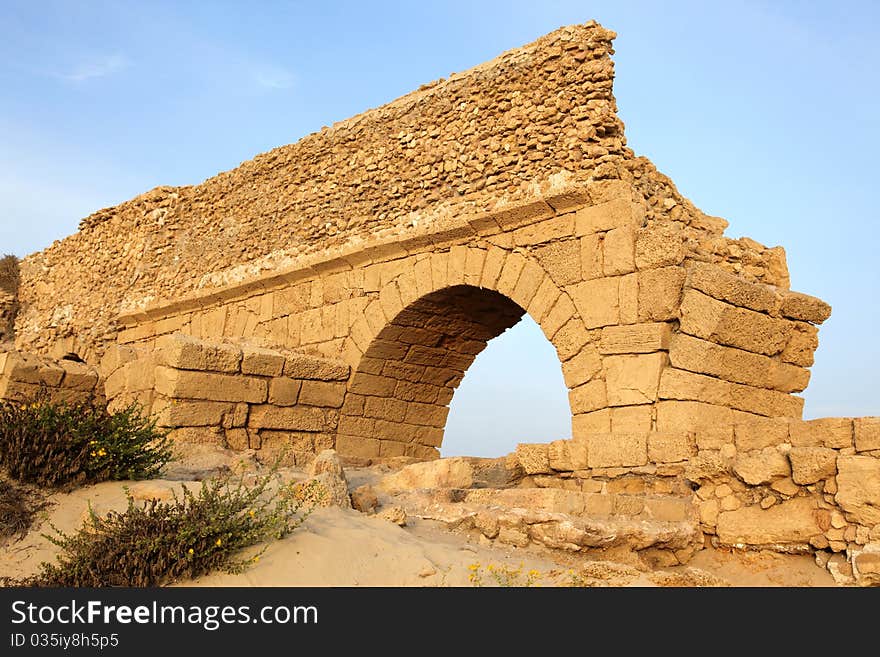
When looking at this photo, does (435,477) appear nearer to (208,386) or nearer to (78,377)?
(208,386)

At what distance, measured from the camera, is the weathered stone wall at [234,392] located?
27.5 feet

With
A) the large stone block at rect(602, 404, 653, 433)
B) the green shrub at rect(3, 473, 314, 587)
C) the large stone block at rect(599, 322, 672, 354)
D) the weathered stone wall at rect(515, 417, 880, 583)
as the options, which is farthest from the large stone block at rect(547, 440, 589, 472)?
the green shrub at rect(3, 473, 314, 587)

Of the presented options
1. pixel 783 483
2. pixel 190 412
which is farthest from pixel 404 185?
pixel 783 483

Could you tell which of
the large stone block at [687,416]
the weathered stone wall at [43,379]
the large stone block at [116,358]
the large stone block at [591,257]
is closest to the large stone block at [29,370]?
the weathered stone wall at [43,379]

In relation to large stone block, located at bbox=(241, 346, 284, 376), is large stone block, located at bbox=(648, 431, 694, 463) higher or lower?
lower

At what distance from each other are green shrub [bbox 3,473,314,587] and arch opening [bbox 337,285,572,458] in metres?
4.72

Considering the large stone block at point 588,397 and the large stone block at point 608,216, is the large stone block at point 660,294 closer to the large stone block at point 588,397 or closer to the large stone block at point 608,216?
the large stone block at point 608,216

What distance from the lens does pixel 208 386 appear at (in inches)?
338

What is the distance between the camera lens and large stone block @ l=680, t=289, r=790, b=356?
6.96 m

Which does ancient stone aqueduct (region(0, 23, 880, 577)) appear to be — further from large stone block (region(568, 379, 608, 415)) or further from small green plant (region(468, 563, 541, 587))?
small green plant (region(468, 563, 541, 587))

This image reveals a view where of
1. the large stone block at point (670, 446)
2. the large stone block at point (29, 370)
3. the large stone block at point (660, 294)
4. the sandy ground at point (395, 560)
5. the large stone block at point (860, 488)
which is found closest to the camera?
the sandy ground at point (395, 560)

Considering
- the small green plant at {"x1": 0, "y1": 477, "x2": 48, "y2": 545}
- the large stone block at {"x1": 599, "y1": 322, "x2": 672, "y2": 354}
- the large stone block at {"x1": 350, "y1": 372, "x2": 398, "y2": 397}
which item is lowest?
the small green plant at {"x1": 0, "y1": 477, "x2": 48, "y2": 545}

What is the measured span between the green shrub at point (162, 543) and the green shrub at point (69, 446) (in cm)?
101

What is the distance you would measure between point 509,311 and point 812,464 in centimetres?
483
